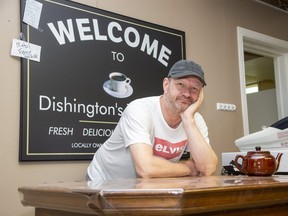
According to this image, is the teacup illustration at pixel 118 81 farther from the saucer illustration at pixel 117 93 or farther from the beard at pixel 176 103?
the beard at pixel 176 103

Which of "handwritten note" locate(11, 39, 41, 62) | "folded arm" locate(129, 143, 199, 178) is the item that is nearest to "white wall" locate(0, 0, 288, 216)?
"handwritten note" locate(11, 39, 41, 62)

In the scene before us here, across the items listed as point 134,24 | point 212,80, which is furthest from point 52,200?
point 212,80

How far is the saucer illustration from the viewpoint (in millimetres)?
2416

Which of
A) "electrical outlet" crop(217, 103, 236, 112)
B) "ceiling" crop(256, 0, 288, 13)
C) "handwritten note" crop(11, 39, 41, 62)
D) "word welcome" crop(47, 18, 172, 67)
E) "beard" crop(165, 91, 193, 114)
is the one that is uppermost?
"ceiling" crop(256, 0, 288, 13)

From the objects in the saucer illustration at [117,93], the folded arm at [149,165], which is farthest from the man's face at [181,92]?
the saucer illustration at [117,93]

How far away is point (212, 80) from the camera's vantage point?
3148 mm

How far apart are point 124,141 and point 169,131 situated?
0.26 m

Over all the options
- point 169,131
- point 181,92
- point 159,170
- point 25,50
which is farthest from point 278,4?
point 159,170

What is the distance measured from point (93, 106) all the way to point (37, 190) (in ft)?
4.03

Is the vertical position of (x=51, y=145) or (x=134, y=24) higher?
(x=134, y=24)

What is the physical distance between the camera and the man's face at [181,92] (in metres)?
1.84

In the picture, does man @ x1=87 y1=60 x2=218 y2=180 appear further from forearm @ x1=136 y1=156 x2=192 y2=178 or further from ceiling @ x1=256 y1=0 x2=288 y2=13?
ceiling @ x1=256 y1=0 x2=288 y2=13

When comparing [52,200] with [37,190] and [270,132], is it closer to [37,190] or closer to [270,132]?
[37,190]

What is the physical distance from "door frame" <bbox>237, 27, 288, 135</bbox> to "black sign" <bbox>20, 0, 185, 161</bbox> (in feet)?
3.49
